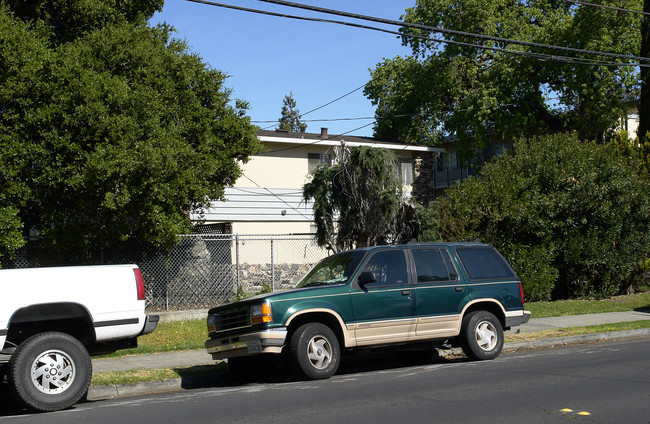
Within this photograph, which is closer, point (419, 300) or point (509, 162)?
point (419, 300)

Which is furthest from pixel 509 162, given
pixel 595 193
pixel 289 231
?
pixel 289 231

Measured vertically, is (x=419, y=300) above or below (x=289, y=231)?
below

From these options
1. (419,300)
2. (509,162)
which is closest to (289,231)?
(509,162)

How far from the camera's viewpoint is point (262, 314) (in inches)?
359

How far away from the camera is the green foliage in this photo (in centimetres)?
1900

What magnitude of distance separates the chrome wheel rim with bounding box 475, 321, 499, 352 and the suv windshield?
229 cm

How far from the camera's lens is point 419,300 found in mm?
10172

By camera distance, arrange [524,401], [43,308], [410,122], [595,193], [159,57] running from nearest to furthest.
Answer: [524,401] → [43,308] → [159,57] → [595,193] → [410,122]

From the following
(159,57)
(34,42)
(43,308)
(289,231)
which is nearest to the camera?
(43,308)

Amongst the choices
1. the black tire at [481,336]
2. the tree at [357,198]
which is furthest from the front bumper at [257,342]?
the tree at [357,198]

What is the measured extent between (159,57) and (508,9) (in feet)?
79.9

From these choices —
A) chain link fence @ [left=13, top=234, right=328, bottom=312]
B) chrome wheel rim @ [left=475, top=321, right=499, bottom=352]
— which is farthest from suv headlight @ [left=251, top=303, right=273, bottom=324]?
chain link fence @ [left=13, top=234, right=328, bottom=312]

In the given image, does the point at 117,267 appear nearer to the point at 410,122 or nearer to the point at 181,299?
the point at 181,299

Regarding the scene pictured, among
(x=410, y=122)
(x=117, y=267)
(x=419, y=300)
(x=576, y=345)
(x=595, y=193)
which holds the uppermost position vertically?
(x=410, y=122)
